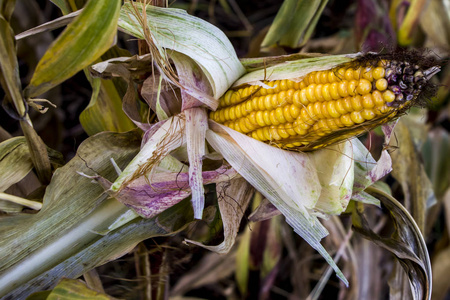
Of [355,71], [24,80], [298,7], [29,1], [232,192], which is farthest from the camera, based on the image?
[24,80]

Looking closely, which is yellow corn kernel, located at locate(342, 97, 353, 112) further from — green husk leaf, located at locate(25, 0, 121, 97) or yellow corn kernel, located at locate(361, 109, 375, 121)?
green husk leaf, located at locate(25, 0, 121, 97)

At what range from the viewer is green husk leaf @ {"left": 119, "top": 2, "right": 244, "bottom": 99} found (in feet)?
1.57

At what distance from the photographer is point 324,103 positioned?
17.7 inches

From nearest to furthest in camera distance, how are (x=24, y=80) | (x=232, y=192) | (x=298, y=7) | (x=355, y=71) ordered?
(x=355, y=71) → (x=232, y=192) → (x=298, y=7) → (x=24, y=80)

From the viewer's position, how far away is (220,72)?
504 mm

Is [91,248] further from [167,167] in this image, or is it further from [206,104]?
[206,104]

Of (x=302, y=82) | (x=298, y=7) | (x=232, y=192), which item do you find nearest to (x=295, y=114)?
(x=302, y=82)

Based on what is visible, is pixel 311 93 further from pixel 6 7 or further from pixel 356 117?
pixel 6 7

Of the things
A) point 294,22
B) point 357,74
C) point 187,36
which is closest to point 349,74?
point 357,74

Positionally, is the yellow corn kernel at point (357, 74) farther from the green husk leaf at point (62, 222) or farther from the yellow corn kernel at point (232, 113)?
the green husk leaf at point (62, 222)

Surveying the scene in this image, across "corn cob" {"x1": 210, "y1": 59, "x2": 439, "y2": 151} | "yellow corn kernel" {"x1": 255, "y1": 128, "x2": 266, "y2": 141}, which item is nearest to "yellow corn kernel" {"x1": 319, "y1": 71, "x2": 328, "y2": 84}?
"corn cob" {"x1": 210, "y1": 59, "x2": 439, "y2": 151}

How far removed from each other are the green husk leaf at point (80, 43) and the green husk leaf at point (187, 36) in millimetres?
75

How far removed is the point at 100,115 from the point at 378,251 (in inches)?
35.2

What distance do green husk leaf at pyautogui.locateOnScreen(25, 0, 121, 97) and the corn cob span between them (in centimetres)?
19
